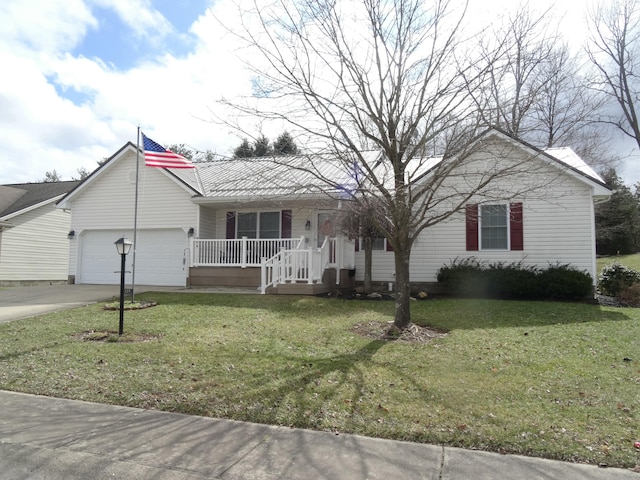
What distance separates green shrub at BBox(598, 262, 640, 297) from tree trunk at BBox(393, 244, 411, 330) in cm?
870

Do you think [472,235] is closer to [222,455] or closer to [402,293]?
[402,293]

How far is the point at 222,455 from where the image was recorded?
363 centimetres

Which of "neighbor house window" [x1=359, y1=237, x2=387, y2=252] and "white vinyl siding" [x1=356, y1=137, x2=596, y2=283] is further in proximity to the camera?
"neighbor house window" [x1=359, y1=237, x2=387, y2=252]

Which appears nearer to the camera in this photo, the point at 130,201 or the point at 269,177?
the point at 269,177

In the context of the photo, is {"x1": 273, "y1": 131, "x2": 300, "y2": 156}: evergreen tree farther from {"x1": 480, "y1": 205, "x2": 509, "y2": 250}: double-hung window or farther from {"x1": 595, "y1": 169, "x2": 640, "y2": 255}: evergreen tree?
{"x1": 595, "y1": 169, "x2": 640, "y2": 255}: evergreen tree

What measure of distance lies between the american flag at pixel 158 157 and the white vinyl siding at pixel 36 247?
41.2 feet

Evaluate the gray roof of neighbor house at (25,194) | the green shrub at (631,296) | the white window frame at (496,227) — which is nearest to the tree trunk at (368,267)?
the white window frame at (496,227)

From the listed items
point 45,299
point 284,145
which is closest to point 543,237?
point 284,145

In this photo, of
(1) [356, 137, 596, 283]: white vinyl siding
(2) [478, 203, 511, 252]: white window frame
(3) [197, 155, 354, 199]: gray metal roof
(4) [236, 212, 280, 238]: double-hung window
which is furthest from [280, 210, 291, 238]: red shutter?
(2) [478, 203, 511, 252]: white window frame

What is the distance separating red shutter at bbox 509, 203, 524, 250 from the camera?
13.3 meters

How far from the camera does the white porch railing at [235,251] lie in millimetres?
14391

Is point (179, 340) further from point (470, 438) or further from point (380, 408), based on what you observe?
point (470, 438)

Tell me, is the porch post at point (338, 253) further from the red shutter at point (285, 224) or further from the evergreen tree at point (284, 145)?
the evergreen tree at point (284, 145)

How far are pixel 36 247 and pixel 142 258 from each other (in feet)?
30.6
